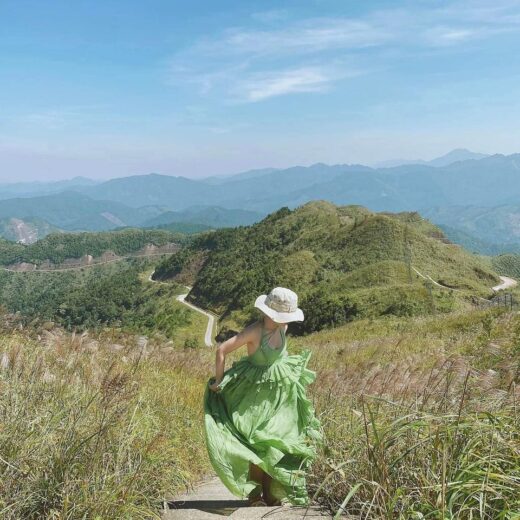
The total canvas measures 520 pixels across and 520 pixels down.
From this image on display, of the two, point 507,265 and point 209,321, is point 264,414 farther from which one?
point 507,265

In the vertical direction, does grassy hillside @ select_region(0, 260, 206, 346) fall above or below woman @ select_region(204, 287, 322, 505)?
below

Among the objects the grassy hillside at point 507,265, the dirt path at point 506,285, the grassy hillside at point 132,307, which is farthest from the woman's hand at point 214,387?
the grassy hillside at point 507,265

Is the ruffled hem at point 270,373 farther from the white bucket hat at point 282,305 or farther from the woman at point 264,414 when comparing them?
the white bucket hat at point 282,305

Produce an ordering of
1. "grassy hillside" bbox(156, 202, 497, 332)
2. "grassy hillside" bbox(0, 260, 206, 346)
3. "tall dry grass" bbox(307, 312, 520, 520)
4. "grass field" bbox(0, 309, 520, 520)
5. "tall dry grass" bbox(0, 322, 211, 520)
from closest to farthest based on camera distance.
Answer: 1. "tall dry grass" bbox(307, 312, 520, 520)
2. "grass field" bbox(0, 309, 520, 520)
3. "tall dry grass" bbox(0, 322, 211, 520)
4. "grassy hillside" bbox(156, 202, 497, 332)
5. "grassy hillside" bbox(0, 260, 206, 346)

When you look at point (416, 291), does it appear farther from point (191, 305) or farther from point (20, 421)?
point (191, 305)

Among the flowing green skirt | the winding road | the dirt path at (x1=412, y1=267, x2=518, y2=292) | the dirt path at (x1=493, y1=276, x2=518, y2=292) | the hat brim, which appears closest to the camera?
the flowing green skirt

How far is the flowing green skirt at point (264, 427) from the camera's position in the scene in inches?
174

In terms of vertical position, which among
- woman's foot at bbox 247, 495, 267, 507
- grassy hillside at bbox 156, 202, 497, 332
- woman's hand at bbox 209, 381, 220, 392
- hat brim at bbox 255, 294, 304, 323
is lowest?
grassy hillside at bbox 156, 202, 497, 332

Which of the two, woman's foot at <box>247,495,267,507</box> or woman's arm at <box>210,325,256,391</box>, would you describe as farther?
woman's arm at <box>210,325,256,391</box>

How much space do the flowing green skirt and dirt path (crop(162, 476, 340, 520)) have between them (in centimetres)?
21

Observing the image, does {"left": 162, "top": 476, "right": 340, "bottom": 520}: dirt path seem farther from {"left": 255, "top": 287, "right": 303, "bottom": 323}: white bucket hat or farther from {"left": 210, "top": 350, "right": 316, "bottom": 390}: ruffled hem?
{"left": 255, "top": 287, "right": 303, "bottom": 323}: white bucket hat

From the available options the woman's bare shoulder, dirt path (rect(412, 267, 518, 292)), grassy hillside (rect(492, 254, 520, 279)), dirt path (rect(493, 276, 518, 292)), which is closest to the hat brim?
the woman's bare shoulder

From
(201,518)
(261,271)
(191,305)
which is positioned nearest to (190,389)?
(201,518)

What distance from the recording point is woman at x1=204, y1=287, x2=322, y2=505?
447 cm
